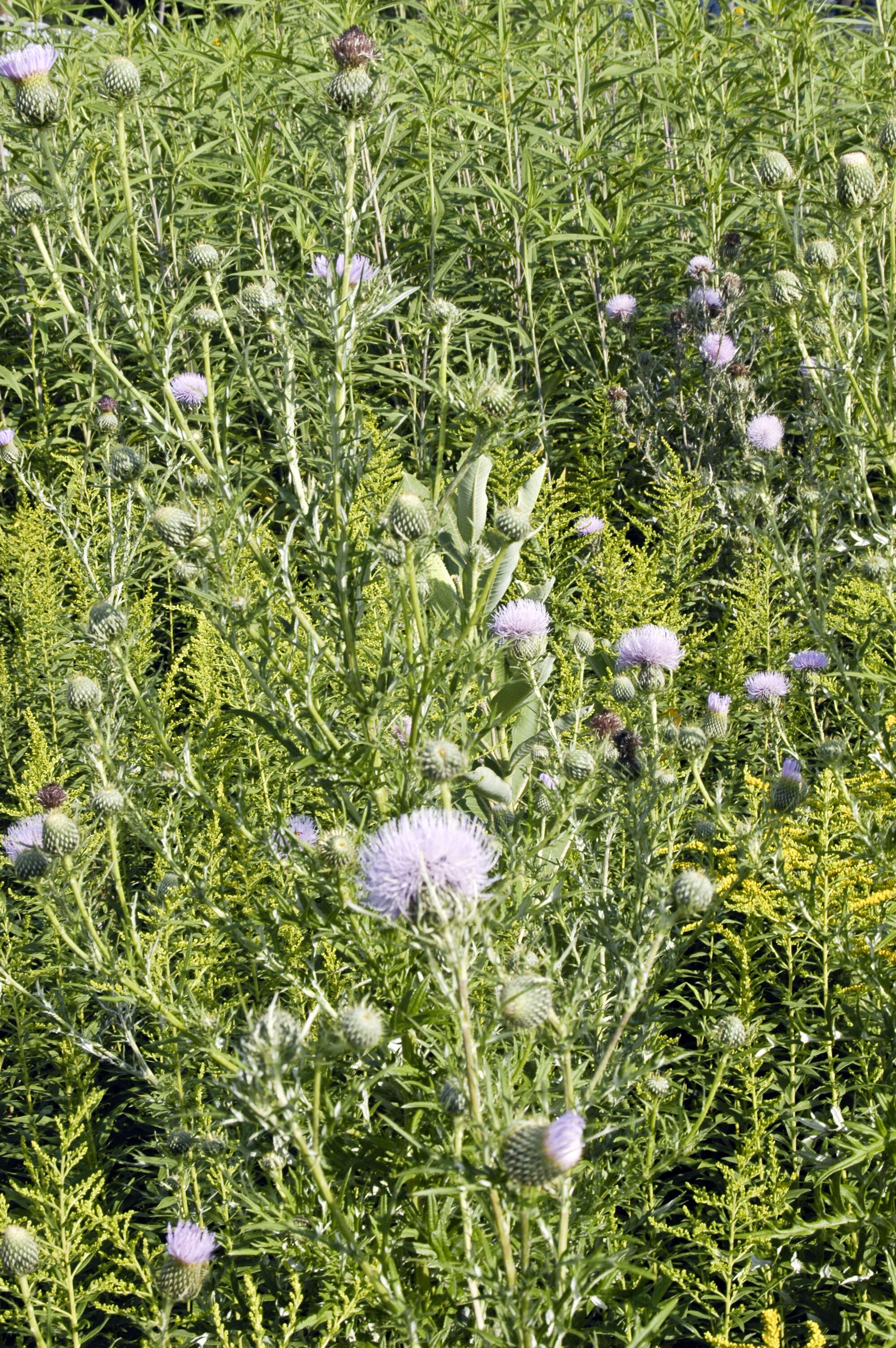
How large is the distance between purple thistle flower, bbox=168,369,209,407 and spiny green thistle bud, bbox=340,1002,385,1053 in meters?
1.49

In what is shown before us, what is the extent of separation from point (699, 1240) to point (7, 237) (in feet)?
13.7

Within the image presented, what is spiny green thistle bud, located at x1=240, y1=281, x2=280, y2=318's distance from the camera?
237 centimetres

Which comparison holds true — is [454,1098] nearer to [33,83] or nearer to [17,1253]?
[17,1253]

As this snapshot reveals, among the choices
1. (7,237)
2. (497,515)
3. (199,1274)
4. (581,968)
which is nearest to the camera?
(581,968)

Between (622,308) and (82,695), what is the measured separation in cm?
302

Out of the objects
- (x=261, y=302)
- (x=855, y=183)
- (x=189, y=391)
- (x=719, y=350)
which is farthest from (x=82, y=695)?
(x=719, y=350)

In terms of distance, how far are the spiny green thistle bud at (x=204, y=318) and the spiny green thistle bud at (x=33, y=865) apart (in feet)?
3.76

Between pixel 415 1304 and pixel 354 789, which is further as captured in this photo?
pixel 354 789

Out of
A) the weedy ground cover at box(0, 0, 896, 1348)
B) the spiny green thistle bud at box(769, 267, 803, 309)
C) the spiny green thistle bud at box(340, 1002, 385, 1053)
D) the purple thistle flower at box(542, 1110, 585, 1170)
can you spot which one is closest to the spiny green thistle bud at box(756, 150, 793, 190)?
the weedy ground cover at box(0, 0, 896, 1348)

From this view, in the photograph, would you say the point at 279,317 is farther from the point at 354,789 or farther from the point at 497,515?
the point at 354,789

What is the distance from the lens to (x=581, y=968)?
1871 millimetres

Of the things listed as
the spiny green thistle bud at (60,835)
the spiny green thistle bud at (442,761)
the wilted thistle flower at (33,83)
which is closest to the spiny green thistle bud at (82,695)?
the spiny green thistle bud at (60,835)

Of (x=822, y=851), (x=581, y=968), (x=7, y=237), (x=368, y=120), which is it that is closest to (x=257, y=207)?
(x=7, y=237)

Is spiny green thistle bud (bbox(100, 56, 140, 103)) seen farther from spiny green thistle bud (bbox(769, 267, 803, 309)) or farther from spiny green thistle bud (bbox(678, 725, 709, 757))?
spiny green thistle bud (bbox(678, 725, 709, 757))
